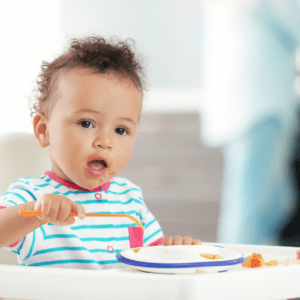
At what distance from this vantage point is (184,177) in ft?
8.39

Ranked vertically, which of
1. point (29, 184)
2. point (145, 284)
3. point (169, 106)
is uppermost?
point (169, 106)

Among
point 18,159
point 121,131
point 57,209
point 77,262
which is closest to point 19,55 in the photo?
point 18,159

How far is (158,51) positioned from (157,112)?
14.8 inches

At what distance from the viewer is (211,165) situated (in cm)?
256

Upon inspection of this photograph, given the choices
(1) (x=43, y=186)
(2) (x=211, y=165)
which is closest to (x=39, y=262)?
(1) (x=43, y=186)

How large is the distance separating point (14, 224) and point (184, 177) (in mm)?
2051

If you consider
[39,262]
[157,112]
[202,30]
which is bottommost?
[39,262]

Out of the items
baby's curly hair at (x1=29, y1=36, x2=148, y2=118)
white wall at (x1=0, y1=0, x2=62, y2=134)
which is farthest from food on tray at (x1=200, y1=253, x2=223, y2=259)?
white wall at (x1=0, y1=0, x2=62, y2=134)

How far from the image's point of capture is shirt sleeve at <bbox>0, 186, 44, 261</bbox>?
24.4 inches

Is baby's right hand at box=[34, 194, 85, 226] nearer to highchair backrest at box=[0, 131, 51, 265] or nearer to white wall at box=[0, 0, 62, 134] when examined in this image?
highchair backrest at box=[0, 131, 51, 265]

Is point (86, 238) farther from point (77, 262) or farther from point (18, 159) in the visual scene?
point (18, 159)

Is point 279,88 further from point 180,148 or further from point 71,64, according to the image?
point 71,64

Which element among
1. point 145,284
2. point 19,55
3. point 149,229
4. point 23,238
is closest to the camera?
point 145,284

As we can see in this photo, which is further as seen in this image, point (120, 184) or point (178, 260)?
point (120, 184)
